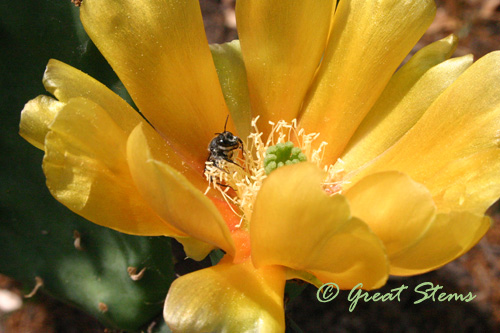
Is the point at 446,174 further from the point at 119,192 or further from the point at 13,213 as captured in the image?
the point at 13,213

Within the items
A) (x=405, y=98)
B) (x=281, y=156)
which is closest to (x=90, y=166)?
(x=281, y=156)

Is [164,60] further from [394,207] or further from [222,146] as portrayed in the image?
[394,207]

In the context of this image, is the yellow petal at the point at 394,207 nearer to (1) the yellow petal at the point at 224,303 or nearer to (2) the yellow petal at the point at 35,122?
(1) the yellow petal at the point at 224,303

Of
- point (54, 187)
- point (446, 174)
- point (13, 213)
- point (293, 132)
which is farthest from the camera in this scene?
point (293, 132)

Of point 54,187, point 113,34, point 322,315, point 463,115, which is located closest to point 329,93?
point 463,115

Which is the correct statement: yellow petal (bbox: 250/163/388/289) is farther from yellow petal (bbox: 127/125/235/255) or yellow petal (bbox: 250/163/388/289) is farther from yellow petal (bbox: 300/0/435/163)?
yellow petal (bbox: 300/0/435/163)

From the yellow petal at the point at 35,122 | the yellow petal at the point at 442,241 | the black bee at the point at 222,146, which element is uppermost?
the yellow petal at the point at 35,122

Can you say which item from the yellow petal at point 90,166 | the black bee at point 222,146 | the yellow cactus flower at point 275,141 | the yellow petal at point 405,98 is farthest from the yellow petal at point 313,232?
the yellow petal at point 405,98
